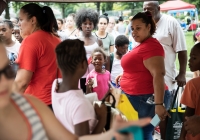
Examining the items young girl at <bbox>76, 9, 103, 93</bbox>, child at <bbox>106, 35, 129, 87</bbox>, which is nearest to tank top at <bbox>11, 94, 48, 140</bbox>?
young girl at <bbox>76, 9, 103, 93</bbox>

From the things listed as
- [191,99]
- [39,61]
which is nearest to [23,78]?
[39,61]

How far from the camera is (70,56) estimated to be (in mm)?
1840

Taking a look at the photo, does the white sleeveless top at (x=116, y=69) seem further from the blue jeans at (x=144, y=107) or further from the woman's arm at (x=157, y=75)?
the woman's arm at (x=157, y=75)

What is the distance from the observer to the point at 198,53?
98.0 inches

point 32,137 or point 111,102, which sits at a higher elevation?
point 32,137

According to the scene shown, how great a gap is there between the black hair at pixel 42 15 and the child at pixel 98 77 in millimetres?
1536

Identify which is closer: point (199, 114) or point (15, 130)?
point (15, 130)

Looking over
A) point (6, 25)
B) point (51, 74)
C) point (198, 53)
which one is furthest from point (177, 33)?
point (6, 25)

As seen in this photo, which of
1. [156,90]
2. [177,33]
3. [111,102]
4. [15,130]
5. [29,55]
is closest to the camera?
[15,130]

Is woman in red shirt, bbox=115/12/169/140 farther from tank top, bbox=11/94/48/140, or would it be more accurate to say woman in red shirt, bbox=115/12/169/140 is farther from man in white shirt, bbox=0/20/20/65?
man in white shirt, bbox=0/20/20/65

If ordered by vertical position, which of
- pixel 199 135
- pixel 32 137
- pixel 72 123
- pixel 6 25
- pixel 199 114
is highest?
pixel 6 25

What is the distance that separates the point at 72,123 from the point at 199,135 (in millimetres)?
1121

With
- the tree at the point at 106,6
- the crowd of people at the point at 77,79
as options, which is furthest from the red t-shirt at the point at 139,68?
the tree at the point at 106,6

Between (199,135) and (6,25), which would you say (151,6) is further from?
(6,25)
